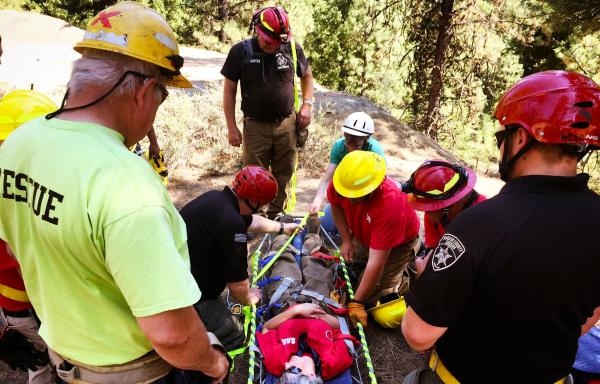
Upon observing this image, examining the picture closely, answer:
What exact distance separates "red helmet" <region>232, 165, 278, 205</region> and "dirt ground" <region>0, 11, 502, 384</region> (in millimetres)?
856

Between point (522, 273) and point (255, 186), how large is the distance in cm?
193

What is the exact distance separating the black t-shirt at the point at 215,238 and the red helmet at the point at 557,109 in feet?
5.84

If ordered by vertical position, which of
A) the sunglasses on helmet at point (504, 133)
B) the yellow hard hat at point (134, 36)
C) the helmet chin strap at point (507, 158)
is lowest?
the helmet chin strap at point (507, 158)

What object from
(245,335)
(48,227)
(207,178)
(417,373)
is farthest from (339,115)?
(48,227)

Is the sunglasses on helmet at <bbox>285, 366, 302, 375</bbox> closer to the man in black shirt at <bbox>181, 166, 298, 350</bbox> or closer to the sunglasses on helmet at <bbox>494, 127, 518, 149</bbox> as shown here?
the man in black shirt at <bbox>181, 166, 298, 350</bbox>

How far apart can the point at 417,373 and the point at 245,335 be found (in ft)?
5.10

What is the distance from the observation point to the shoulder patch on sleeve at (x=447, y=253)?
52.6 inches

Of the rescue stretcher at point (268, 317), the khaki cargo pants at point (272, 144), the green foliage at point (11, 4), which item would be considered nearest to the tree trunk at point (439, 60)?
the khaki cargo pants at point (272, 144)

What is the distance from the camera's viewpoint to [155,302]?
112 cm

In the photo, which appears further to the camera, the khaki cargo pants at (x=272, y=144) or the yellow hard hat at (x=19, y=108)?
the khaki cargo pants at (x=272, y=144)

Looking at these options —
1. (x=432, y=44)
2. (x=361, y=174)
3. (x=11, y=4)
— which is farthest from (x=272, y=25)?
(x=11, y=4)

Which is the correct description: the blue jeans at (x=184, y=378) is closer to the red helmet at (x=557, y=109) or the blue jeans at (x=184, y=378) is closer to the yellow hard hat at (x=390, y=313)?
the red helmet at (x=557, y=109)

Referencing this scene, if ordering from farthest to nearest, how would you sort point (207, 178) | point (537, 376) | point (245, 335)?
point (207, 178)
point (245, 335)
point (537, 376)

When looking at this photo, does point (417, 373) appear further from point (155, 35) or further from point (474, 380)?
point (155, 35)
